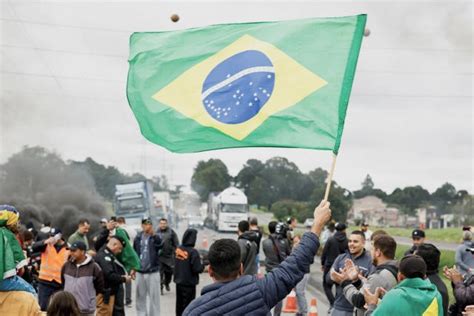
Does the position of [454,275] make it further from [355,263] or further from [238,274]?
[238,274]

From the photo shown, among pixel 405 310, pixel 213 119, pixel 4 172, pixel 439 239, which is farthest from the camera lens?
pixel 4 172

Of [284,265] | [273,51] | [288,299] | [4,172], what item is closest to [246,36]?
[273,51]

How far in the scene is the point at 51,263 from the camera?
9102 mm

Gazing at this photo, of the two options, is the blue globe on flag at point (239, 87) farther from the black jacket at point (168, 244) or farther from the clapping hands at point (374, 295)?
the black jacket at point (168, 244)

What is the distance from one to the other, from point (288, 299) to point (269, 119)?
8.35 m

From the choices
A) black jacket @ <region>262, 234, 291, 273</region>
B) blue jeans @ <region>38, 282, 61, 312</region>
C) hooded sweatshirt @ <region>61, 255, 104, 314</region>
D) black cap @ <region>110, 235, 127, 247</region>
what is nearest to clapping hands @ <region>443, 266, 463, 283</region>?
hooded sweatshirt @ <region>61, 255, 104, 314</region>

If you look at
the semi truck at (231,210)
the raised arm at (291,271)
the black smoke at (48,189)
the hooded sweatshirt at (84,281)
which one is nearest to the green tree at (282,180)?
the semi truck at (231,210)

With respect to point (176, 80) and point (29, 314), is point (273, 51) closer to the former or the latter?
point (176, 80)

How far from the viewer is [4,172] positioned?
3834 centimetres

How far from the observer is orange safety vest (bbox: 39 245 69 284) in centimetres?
904

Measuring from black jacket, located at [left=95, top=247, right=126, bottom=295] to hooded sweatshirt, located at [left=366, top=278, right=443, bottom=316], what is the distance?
5.22 metres

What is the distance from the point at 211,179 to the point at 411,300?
11962cm

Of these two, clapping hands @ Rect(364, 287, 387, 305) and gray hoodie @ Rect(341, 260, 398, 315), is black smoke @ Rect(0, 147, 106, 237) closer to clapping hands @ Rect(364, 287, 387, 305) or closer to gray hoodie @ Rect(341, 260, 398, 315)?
gray hoodie @ Rect(341, 260, 398, 315)

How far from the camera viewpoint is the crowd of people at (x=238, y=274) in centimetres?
361
